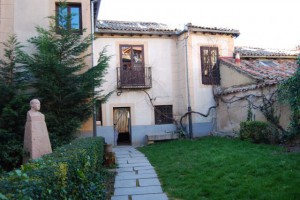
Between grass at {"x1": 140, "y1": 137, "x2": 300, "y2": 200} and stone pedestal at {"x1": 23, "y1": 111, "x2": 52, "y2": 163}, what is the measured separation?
2.75 metres

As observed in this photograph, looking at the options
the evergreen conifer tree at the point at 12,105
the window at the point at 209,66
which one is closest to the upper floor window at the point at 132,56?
the window at the point at 209,66

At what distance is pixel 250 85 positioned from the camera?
12383 millimetres

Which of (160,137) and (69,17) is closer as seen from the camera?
(69,17)

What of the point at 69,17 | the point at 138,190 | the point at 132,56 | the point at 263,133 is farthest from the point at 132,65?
the point at 138,190

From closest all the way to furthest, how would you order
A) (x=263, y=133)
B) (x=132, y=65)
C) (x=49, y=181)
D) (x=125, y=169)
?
(x=49, y=181) → (x=125, y=169) → (x=263, y=133) → (x=132, y=65)

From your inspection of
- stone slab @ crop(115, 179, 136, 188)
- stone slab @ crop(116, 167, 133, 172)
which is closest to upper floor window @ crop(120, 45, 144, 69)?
stone slab @ crop(116, 167, 133, 172)

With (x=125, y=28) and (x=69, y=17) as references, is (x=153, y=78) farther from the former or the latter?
(x=69, y=17)

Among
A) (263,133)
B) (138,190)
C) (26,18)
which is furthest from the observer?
(26,18)

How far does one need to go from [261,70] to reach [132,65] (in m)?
6.00

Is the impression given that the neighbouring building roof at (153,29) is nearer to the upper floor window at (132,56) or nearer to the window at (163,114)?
the upper floor window at (132,56)

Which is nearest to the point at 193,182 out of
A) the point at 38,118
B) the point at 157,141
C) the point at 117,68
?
the point at 38,118

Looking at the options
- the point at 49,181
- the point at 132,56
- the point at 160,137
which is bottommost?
the point at 160,137

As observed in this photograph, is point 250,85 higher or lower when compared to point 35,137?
higher

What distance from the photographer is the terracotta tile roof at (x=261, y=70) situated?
1169 centimetres
